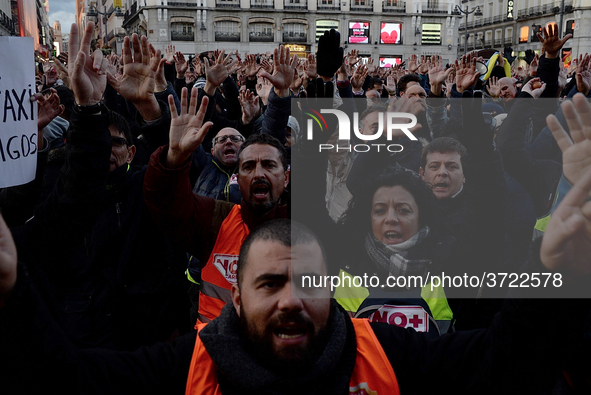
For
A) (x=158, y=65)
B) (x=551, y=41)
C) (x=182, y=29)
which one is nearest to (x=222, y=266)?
(x=158, y=65)

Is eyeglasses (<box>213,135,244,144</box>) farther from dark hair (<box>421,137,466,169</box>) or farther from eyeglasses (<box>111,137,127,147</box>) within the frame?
dark hair (<box>421,137,466,169</box>)

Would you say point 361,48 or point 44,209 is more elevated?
point 361,48

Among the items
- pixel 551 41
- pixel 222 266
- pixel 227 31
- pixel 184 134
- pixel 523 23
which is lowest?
pixel 222 266

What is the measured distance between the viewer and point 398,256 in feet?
7.68

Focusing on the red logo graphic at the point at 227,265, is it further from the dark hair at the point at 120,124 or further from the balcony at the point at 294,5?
the balcony at the point at 294,5

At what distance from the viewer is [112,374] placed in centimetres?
161

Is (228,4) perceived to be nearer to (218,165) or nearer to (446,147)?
(218,165)

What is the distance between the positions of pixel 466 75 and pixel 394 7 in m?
42.6

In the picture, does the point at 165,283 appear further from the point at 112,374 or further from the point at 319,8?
the point at 319,8

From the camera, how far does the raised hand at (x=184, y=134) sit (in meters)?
2.38

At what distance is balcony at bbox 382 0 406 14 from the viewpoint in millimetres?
43750

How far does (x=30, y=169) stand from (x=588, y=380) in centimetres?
258

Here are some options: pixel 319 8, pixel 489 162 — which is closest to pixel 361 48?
pixel 319 8

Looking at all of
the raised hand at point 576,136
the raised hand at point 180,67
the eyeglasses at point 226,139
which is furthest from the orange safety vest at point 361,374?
the raised hand at point 180,67
